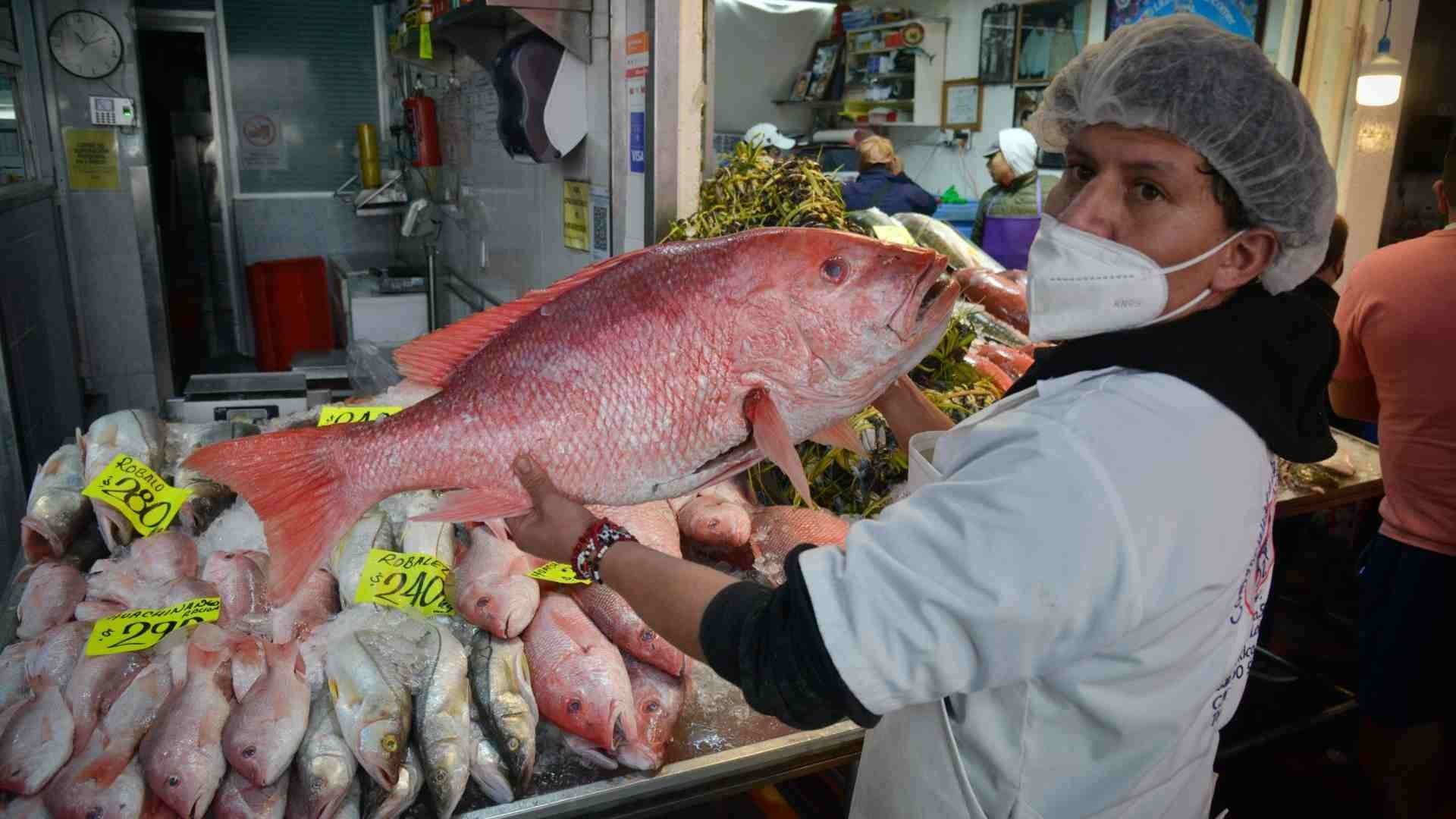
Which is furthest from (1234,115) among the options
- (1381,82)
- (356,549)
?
(1381,82)

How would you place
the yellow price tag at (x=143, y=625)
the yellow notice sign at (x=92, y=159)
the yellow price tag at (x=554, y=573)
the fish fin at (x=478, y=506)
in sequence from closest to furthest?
the fish fin at (x=478, y=506)
the yellow price tag at (x=143, y=625)
the yellow price tag at (x=554, y=573)
the yellow notice sign at (x=92, y=159)

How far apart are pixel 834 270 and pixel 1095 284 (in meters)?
0.33

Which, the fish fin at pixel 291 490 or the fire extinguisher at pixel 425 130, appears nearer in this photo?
the fish fin at pixel 291 490

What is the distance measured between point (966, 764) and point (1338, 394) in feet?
10.00

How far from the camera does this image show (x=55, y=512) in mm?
2320

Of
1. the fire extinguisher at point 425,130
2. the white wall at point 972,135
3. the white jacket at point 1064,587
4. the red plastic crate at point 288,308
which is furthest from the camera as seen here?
the white wall at point 972,135

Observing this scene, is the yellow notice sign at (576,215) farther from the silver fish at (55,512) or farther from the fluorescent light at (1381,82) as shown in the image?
the fluorescent light at (1381,82)

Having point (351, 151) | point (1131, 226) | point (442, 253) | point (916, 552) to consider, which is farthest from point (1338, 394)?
point (351, 151)

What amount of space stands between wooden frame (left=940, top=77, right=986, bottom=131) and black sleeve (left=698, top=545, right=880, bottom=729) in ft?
26.9

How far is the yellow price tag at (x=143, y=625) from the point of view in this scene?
6.15 ft

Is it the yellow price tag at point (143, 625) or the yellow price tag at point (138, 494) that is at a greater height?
the yellow price tag at point (138, 494)

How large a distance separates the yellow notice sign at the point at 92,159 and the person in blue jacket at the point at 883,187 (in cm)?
461

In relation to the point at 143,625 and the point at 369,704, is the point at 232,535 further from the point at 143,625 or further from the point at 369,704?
the point at 369,704

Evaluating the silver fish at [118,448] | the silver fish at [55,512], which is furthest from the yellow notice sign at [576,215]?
the silver fish at [55,512]
